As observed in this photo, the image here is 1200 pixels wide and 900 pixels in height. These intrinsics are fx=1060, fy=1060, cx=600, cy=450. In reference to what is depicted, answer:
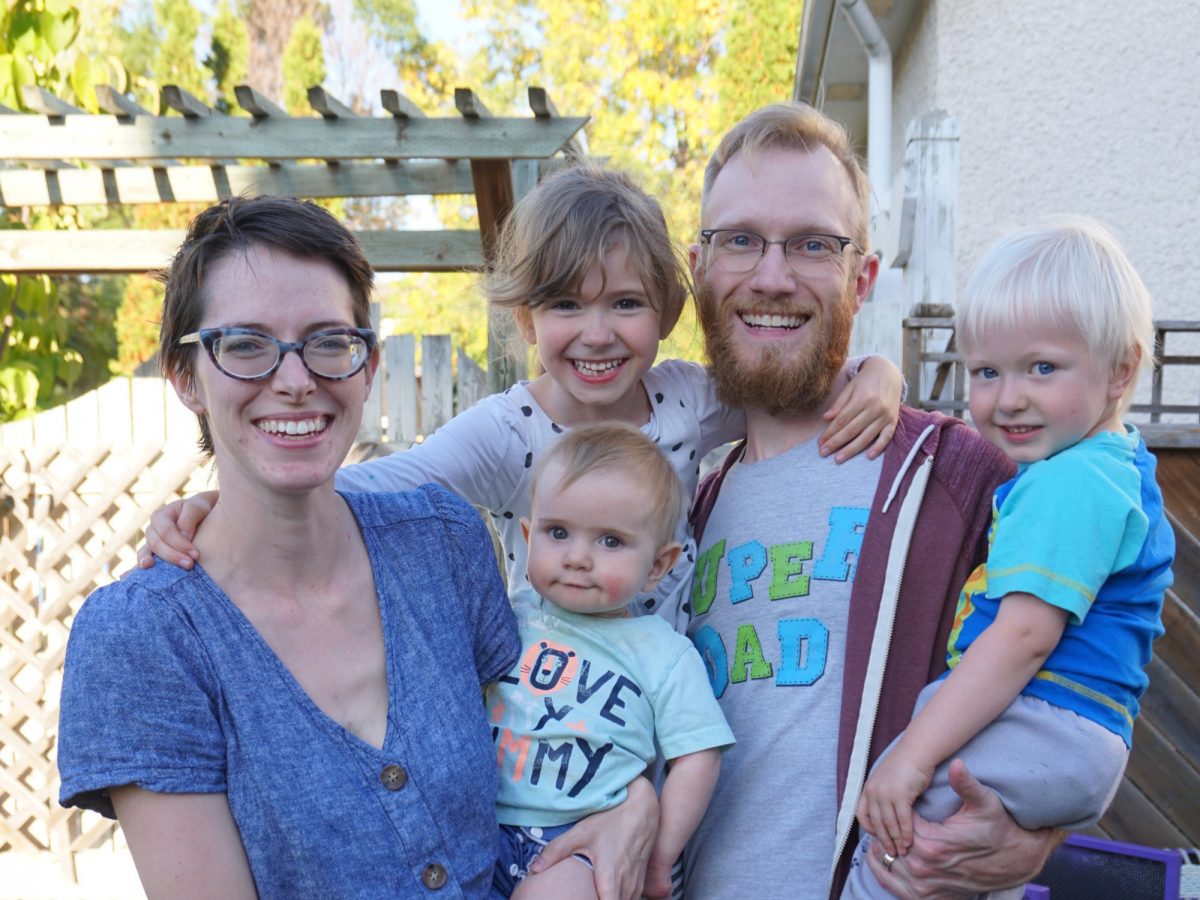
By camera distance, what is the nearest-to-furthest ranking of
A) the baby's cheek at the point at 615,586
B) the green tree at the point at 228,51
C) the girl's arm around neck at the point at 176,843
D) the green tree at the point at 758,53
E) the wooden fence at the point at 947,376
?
the girl's arm around neck at the point at 176,843, the baby's cheek at the point at 615,586, the wooden fence at the point at 947,376, the green tree at the point at 758,53, the green tree at the point at 228,51

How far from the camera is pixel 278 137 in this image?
5.19 metres

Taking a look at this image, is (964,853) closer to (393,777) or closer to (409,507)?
(393,777)

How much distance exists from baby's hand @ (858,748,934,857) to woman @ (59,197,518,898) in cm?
68

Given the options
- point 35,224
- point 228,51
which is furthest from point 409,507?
point 228,51

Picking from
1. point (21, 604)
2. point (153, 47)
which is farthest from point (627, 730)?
point (153, 47)

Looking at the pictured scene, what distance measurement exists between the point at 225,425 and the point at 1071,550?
1421 mm

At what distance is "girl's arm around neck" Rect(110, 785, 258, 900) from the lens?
148 centimetres

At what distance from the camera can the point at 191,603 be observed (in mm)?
1605

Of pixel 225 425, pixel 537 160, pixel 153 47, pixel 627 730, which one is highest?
A: pixel 153 47

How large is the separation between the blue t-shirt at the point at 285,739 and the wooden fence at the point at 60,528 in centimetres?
402

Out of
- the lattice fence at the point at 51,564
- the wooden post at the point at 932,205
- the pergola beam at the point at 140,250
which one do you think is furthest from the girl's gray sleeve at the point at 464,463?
the lattice fence at the point at 51,564

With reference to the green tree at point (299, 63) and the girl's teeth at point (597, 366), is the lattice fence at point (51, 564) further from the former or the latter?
the green tree at point (299, 63)

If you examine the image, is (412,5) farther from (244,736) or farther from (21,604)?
(244,736)

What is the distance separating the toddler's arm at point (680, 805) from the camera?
1.93 meters
